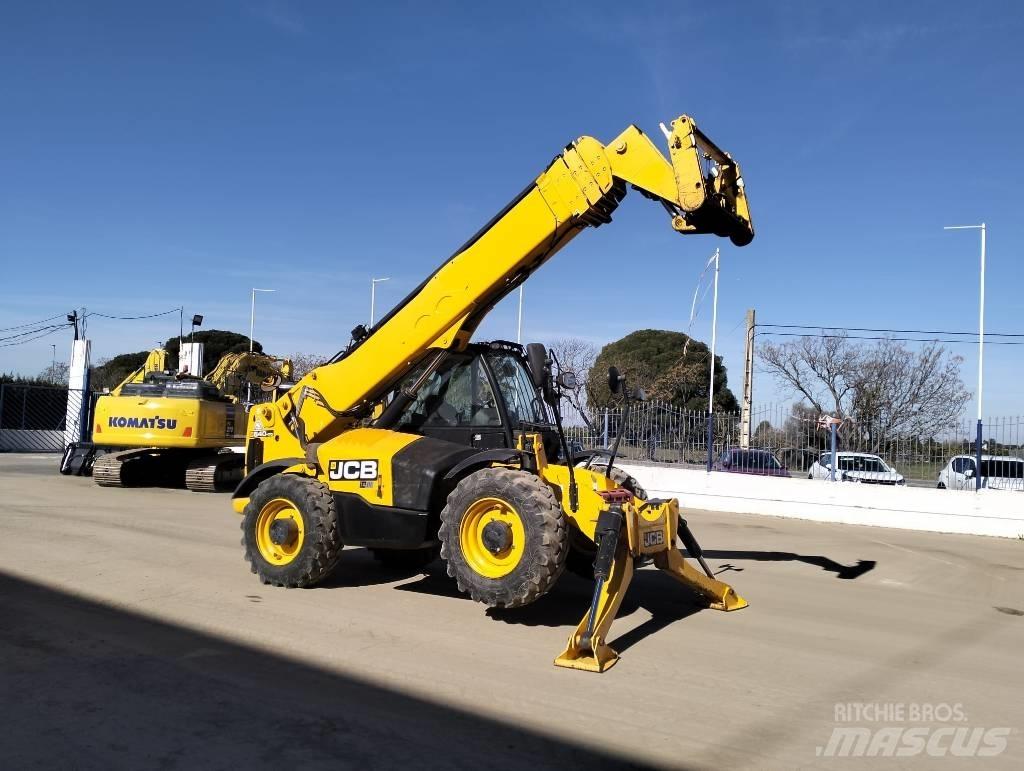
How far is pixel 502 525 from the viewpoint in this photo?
6.47 metres

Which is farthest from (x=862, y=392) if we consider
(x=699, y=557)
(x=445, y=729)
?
(x=445, y=729)

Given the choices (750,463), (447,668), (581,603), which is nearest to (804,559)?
Result: (581,603)

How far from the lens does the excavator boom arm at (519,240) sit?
6.85 meters

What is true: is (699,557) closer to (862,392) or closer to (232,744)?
(232,744)

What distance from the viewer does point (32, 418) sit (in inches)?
1151

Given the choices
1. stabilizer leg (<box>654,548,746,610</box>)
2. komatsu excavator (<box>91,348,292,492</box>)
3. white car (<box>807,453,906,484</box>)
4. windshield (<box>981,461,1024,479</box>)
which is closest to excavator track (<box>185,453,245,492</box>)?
komatsu excavator (<box>91,348,292,492</box>)

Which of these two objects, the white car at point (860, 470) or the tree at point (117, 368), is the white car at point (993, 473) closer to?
the white car at point (860, 470)

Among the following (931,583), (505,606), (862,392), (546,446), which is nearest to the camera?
(505,606)

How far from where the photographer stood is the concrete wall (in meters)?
13.7

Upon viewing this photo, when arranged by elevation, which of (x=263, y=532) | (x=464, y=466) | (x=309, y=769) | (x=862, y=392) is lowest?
(x=309, y=769)

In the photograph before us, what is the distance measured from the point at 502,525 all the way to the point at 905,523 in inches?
415

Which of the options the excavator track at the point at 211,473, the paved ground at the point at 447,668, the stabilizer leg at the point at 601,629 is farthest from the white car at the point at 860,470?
the excavator track at the point at 211,473

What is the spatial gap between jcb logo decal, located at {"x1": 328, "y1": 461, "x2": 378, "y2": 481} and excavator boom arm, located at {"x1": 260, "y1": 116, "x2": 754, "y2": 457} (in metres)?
0.64

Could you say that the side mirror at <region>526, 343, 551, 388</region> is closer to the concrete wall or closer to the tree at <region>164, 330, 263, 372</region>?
the concrete wall
